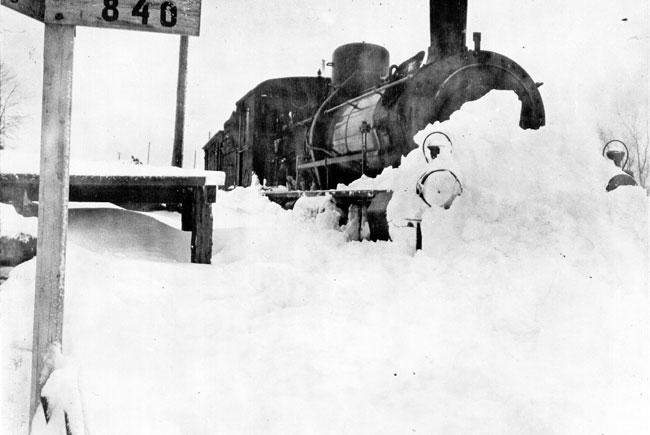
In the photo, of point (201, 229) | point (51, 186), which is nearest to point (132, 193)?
point (201, 229)

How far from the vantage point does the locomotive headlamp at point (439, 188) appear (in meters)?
4.95

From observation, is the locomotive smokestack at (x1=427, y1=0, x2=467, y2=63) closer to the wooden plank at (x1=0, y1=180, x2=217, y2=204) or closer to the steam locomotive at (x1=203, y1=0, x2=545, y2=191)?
the steam locomotive at (x1=203, y1=0, x2=545, y2=191)

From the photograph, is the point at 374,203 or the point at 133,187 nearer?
the point at 133,187

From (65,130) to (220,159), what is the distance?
17863mm

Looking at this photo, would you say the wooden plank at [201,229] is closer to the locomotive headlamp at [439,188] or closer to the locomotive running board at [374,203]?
the locomotive running board at [374,203]

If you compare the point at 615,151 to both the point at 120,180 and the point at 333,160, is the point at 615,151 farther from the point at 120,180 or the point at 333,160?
the point at 120,180

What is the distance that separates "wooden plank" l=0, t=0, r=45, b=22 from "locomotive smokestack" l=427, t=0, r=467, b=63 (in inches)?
194

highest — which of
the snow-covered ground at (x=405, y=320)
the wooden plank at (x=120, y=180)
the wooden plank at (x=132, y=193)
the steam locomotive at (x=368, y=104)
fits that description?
the steam locomotive at (x=368, y=104)

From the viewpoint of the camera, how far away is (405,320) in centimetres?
341

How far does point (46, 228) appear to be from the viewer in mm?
2236

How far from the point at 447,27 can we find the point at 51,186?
5263 millimetres

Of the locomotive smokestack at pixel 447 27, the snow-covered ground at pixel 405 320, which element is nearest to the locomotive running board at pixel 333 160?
the locomotive smokestack at pixel 447 27

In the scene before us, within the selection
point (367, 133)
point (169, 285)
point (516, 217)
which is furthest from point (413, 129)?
point (169, 285)

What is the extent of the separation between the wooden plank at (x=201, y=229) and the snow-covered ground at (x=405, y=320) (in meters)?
0.32
